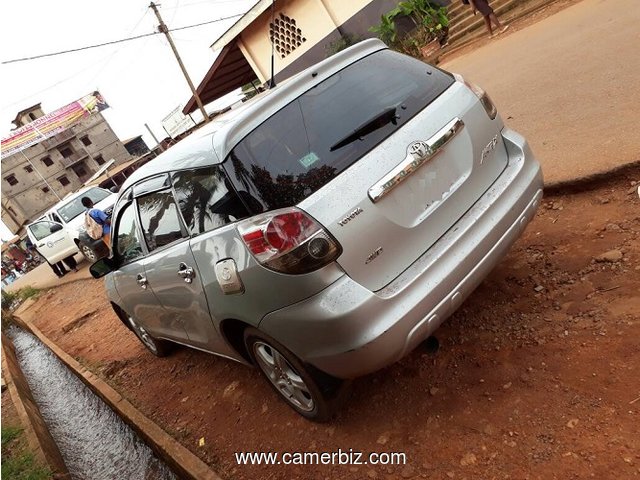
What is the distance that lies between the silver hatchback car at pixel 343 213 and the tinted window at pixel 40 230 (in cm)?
1254

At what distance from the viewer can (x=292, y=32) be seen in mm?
16000

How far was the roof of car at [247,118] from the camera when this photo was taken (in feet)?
7.93

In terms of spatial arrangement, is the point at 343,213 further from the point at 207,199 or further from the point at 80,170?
the point at 80,170

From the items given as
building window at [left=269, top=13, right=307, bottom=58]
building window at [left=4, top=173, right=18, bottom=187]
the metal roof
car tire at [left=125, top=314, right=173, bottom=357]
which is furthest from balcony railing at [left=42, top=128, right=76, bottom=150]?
car tire at [left=125, top=314, right=173, bottom=357]

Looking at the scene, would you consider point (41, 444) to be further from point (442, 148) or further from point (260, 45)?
point (260, 45)

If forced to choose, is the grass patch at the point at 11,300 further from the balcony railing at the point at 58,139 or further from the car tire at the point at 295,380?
the balcony railing at the point at 58,139

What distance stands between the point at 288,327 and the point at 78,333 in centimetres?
693

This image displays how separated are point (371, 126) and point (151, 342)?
3.69 metres

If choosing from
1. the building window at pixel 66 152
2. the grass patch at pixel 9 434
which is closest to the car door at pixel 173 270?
the grass patch at pixel 9 434

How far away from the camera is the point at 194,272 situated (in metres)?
2.82

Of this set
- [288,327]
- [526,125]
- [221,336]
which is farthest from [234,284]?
[526,125]

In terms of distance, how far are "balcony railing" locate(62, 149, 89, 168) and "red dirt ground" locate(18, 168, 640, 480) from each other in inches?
2148

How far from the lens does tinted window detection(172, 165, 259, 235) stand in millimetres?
2385

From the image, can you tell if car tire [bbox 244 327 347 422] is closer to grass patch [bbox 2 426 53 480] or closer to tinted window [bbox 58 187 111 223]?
grass patch [bbox 2 426 53 480]
